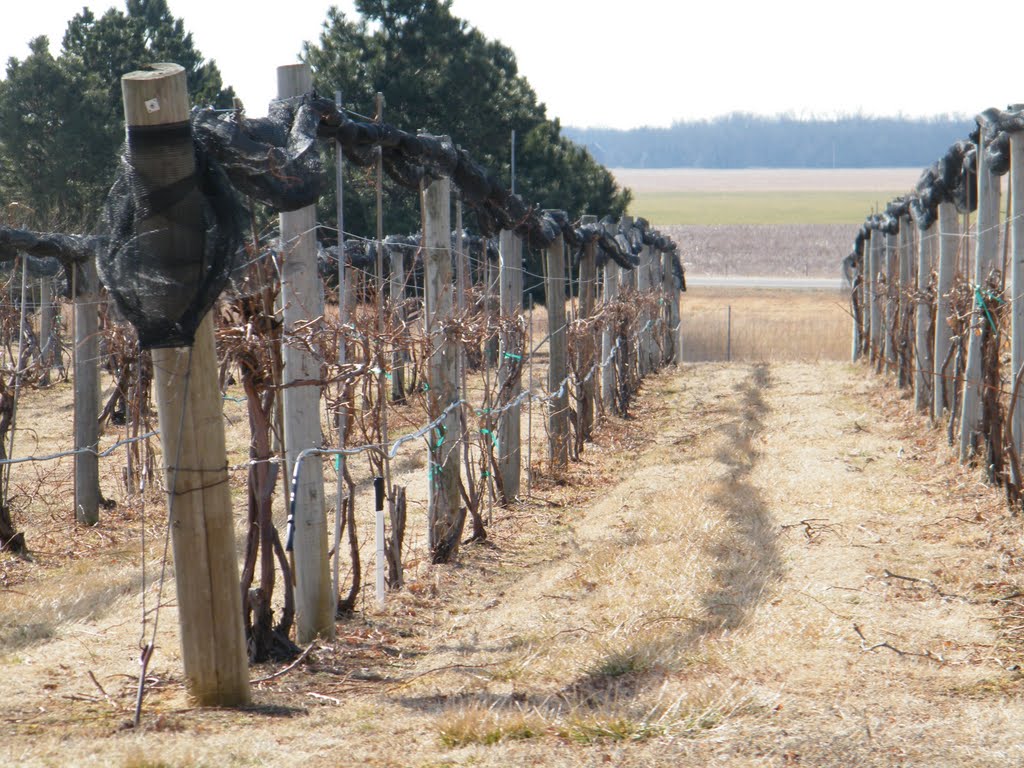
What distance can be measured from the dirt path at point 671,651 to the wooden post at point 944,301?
7.45ft

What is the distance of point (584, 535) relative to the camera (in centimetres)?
792

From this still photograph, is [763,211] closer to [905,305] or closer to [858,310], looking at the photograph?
[858,310]

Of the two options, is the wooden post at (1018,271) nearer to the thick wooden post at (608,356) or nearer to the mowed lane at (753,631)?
the mowed lane at (753,631)

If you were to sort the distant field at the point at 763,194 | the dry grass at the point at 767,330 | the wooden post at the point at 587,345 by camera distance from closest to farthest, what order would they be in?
the wooden post at the point at 587,345 → the dry grass at the point at 767,330 → the distant field at the point at 763,194

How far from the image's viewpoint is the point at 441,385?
7.37 m

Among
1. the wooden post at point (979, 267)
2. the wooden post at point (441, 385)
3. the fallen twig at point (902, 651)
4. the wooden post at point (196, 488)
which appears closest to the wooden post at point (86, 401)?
the wooden post at point (441, 385)

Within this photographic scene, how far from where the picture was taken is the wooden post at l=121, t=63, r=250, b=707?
4059 millimetres

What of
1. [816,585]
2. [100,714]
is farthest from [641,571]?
[100,714]

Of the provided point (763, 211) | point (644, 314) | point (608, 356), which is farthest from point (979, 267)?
point (763, 211)

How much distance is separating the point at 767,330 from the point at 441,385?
2547 centimetres

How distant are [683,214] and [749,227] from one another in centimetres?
2152

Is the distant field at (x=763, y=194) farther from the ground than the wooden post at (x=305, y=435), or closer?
farther from the ground

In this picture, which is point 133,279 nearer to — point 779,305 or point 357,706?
point 357,706

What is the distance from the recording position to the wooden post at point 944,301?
11297 millimetres
